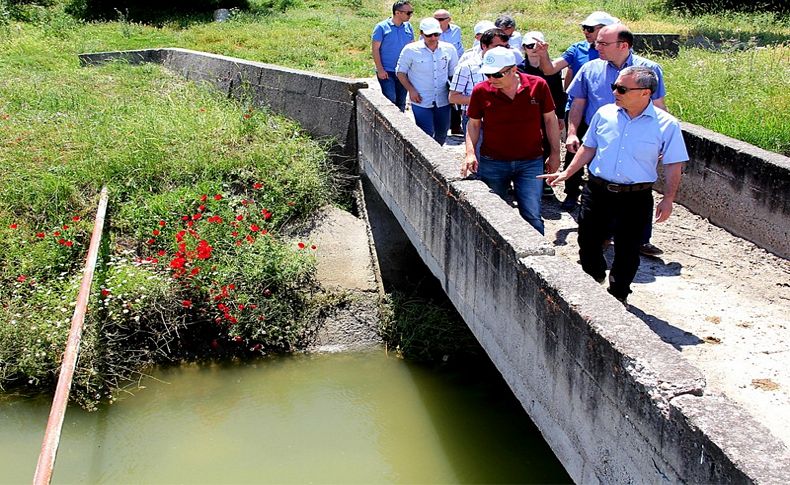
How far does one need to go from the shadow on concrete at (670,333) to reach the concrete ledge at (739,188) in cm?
→ 150

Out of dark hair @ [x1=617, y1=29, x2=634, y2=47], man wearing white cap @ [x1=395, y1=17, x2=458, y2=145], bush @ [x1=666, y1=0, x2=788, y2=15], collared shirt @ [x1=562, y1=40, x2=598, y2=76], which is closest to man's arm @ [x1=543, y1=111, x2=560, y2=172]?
dark hair @ [x1=617, y1=29, x2=634, y2=47]

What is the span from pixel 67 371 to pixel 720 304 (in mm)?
4751

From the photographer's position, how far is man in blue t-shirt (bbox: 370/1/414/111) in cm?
907

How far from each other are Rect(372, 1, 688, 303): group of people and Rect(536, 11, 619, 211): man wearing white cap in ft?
0.04

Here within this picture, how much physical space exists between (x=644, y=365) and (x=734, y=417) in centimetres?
44

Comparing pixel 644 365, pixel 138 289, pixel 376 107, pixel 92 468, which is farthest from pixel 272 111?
pixel 644 365

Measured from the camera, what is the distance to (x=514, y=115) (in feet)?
19.0

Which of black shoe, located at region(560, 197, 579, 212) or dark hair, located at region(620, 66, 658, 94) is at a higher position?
dark hair, located at region(620, 66, 658, 94)

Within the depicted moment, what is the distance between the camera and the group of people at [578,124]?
4902 millimetres

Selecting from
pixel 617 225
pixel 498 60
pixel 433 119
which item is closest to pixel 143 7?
pixel 433 119

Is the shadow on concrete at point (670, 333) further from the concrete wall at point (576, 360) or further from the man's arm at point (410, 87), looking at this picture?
the man's arm at point (410, 87)

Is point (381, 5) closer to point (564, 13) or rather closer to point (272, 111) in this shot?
point (564, 13)

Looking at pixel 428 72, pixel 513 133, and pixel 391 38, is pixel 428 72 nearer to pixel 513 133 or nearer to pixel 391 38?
pixel 391 38

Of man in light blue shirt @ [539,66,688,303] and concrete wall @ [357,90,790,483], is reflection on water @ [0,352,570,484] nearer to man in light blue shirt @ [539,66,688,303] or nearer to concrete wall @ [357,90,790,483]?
concrete wall @ [357,90,790,483]
